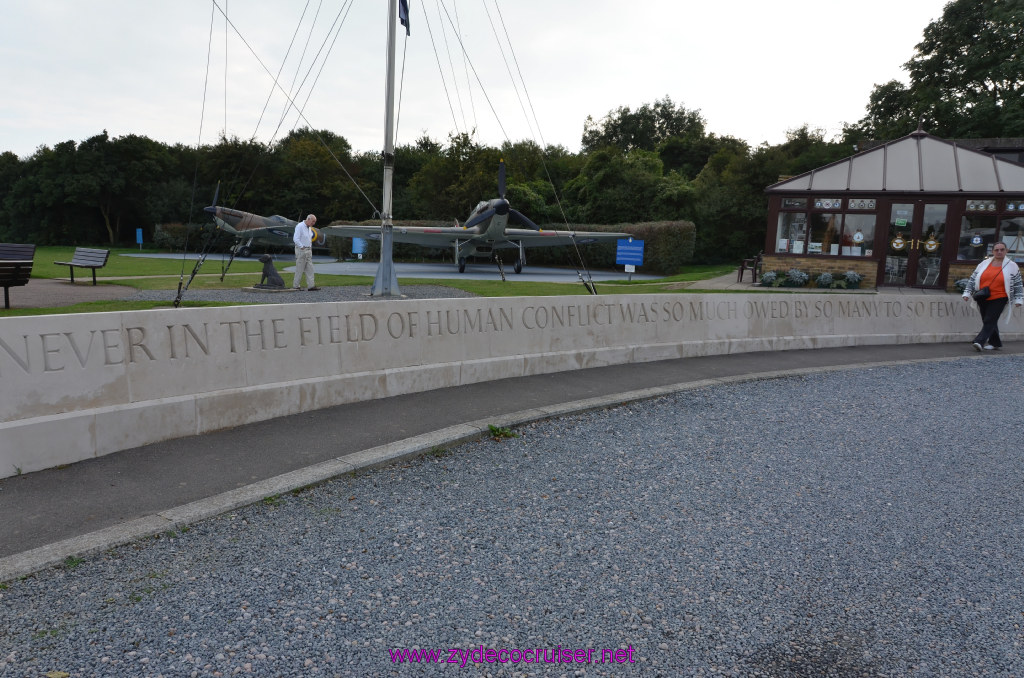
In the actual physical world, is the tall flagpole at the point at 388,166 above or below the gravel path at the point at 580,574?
above

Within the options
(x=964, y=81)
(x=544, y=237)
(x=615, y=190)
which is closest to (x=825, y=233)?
(x=544, y=237)

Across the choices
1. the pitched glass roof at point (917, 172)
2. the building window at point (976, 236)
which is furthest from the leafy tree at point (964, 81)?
the building window at point (976, 236)

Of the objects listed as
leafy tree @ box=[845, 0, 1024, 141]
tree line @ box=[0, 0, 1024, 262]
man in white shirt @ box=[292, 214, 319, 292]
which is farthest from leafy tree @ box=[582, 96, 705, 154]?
man in white shirt @ box=[292, 214, 319, 292]

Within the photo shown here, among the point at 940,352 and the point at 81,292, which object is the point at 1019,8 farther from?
the point at 81,292

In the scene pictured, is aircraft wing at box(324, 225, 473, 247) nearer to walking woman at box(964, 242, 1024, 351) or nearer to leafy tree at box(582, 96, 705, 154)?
walking woman at box(964, 242, 1024, 351)

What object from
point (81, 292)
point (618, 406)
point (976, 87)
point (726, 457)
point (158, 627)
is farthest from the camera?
point (976, 87)

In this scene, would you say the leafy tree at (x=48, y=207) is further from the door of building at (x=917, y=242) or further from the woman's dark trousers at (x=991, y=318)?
the woman's dark trousers at (x=991, y=318)

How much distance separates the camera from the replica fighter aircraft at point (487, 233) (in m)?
25.7

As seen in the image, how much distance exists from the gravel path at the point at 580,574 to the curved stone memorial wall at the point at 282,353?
1.75 metres

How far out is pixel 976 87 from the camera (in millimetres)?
41875

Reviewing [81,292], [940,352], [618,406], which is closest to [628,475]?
[618,406]

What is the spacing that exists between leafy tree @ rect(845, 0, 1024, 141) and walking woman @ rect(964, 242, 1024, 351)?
31021mm

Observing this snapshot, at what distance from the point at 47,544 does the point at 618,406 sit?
18.1 feet

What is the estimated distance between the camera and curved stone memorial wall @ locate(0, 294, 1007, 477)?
4961mm
